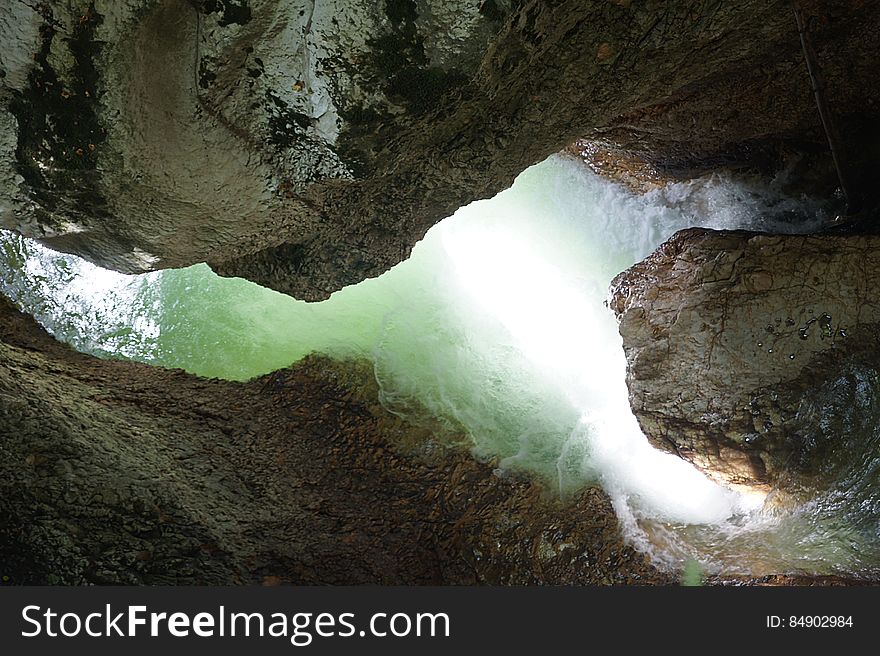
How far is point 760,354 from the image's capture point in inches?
146

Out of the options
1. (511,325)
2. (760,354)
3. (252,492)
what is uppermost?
(511,325)

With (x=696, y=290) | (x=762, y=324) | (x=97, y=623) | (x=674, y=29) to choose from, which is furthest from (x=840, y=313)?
(x=97, y=623)

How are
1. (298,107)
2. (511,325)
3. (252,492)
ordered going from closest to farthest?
(298,107) → (252,492) → (511,325)

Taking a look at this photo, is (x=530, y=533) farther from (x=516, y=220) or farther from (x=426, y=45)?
(x=426, y=45)

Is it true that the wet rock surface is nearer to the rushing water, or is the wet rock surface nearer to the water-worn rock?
the rushing water

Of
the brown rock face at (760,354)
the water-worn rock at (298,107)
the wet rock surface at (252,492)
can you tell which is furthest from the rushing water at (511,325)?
the water-worn rock at (298,107)

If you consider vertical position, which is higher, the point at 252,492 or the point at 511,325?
the point at 511,325

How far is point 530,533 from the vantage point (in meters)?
3.93

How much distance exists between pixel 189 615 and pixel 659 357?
9.36 feet

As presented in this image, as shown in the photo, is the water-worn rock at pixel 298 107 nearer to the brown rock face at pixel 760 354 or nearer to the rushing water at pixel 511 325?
the brown rock face at pixel 760 354

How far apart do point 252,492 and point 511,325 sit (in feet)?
7.61

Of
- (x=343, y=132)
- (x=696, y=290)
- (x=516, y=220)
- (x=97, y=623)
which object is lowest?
(x=97, y=623)

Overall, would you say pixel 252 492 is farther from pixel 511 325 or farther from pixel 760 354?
pixel 760 354

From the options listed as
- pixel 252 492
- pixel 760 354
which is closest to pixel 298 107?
pixel 252 492
